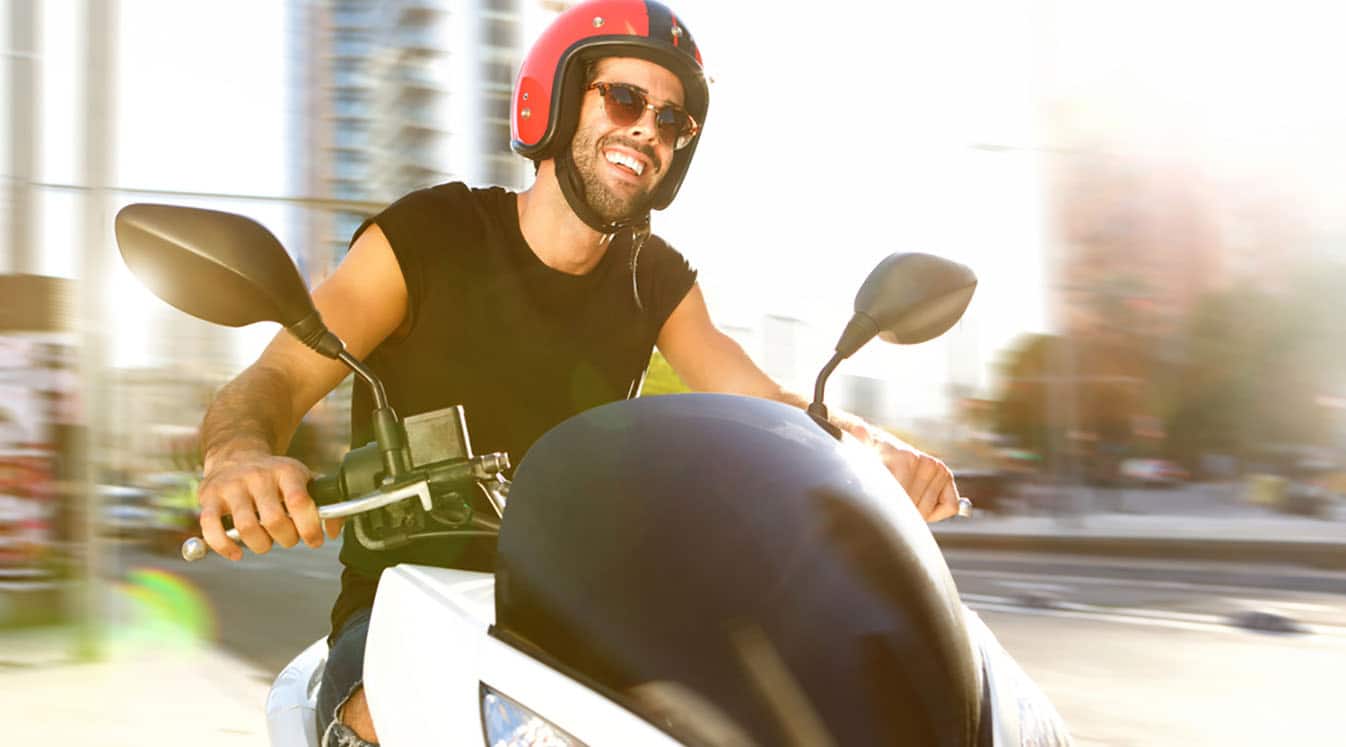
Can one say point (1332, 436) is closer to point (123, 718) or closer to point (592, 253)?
point (123, 718)

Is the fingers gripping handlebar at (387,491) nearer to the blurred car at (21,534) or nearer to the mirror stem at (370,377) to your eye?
the mirror stem at (370,377)

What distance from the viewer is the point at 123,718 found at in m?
6.41

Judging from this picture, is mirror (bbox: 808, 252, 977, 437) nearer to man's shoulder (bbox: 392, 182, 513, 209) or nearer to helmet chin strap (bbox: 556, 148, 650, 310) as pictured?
helmet chin strap (bbox: 556, 148, 650, 310)

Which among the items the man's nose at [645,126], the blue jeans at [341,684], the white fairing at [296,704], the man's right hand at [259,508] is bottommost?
the white fairing at [296,704]

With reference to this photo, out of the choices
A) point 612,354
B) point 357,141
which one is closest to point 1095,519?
point 612,354

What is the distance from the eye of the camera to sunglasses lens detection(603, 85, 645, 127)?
2254 mm

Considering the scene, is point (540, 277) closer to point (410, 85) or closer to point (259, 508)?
point (259, 508)

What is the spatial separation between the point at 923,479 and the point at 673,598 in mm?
907

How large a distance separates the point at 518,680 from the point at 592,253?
1.39 m

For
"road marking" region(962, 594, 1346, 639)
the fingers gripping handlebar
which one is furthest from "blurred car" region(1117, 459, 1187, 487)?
the fingers gripping handlebar

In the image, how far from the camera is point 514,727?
121 centimetres

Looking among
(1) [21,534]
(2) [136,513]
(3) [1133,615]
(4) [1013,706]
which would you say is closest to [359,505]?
(4) [1013,706]

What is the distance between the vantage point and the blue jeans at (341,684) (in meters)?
1.57

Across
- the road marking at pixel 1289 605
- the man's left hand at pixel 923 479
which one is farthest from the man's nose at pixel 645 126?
the road marking at pixel 1289 605
